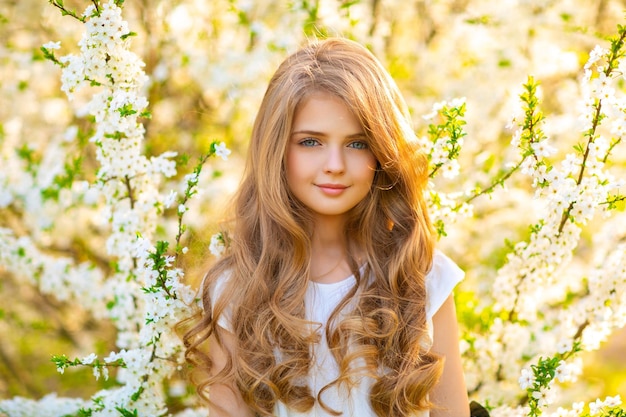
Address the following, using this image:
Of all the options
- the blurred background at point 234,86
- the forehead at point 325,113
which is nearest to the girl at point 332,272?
the forehead at point 325,113

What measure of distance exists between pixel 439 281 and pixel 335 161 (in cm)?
46

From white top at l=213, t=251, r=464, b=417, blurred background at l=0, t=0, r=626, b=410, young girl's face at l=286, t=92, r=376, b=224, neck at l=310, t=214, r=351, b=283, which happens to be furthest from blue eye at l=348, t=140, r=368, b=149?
blurred background at l=0, t=0, r=626, b=410

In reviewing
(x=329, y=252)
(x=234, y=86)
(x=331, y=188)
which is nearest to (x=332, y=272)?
(x=329, y=252)

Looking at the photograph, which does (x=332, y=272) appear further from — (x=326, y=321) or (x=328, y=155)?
(x=328, y=155)

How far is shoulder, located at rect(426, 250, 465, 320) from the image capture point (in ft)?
6.20

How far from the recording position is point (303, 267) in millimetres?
1864

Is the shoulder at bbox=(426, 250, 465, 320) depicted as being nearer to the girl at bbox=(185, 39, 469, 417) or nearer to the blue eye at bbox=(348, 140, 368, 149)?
the girl at bbox=(185, 39, 469, 417)

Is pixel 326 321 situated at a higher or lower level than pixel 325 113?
lower

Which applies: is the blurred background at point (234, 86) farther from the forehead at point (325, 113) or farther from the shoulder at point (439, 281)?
the forehead at point (325, 113)

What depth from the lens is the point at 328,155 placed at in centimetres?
174

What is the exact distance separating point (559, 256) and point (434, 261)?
340 millimetres

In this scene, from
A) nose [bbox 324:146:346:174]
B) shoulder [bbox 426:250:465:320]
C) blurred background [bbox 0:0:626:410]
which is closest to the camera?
nose [bbox 324:146:346:174]

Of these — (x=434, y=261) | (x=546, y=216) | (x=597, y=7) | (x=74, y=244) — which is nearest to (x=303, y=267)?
(x=434, y=261)

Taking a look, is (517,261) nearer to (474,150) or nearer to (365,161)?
(365,161)
